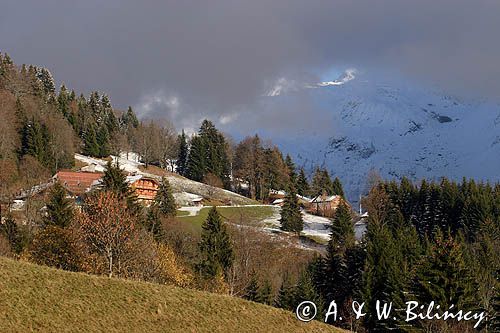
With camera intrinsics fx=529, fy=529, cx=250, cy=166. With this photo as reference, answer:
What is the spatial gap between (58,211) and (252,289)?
2108cm

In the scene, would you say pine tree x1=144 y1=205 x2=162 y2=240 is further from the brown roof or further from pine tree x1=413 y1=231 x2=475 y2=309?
pine tree x1=413 y1=231 x2=475 y2=309

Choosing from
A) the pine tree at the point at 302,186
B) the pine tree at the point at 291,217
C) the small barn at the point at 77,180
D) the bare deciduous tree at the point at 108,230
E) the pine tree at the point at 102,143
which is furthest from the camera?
the pine tree at the point at 302,186

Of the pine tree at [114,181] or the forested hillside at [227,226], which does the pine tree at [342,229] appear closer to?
the forested hillside at [227,226]

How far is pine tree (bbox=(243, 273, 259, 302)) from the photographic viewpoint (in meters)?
53.9

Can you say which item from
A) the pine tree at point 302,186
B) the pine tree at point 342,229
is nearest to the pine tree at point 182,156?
the pine tree at point 302,186

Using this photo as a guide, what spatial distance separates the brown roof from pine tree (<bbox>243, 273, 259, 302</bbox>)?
43270 mm

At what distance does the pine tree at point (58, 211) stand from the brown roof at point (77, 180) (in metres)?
36.3

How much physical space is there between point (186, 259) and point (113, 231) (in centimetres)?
2380

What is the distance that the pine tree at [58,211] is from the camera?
52.0m

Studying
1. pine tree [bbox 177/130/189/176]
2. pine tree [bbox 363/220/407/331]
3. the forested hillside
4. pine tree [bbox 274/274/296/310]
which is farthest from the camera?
pine tree [bbox 177/130/189/176]

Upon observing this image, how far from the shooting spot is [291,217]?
89.3 meters

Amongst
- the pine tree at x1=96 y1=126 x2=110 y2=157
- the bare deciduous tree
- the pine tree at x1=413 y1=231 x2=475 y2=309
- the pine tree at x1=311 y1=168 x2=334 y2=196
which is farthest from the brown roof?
the pine tree at x1=413 y1=231 x2=475 y2=309

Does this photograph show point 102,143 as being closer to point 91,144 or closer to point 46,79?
point 91,144

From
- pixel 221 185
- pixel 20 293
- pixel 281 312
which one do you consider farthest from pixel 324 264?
pixel 221 185
